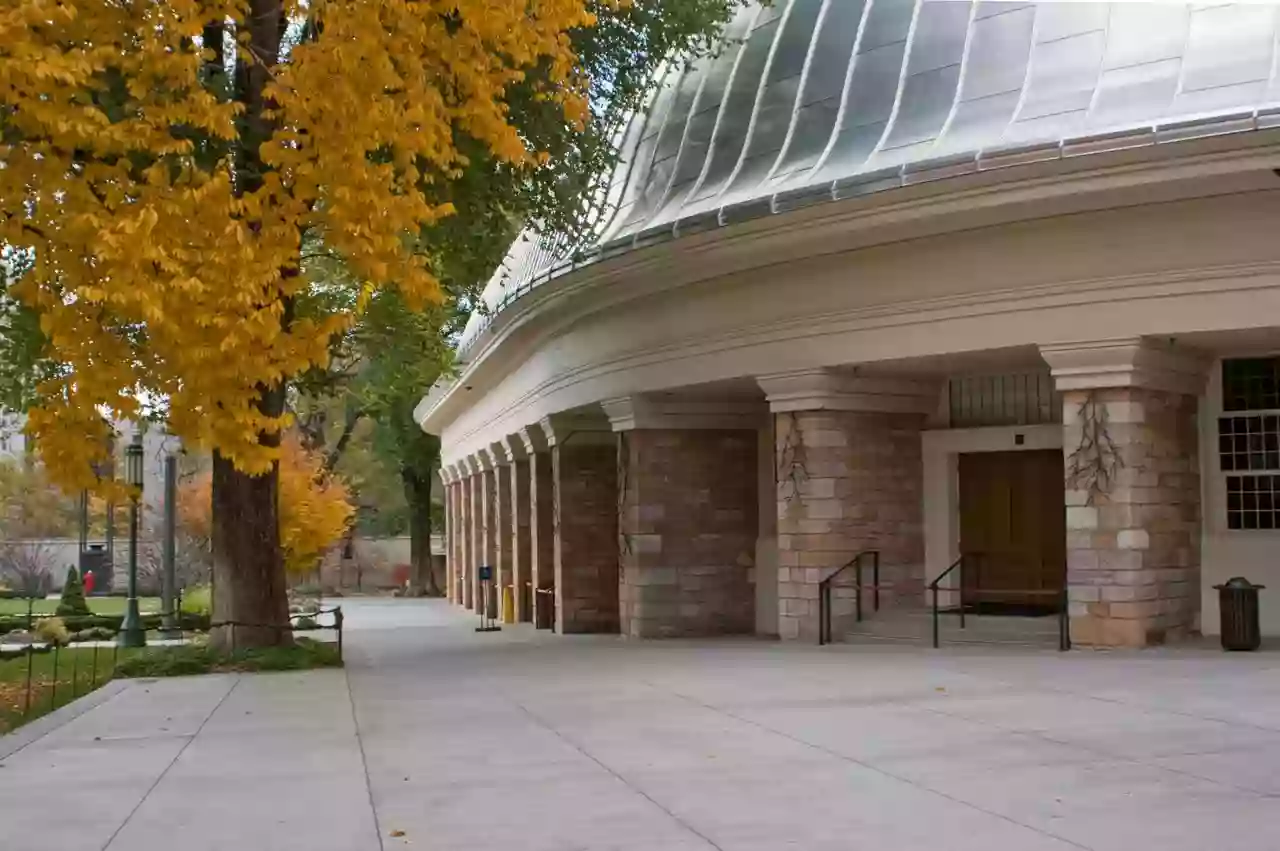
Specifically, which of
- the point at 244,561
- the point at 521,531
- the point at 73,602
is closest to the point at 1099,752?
the point at 244,561

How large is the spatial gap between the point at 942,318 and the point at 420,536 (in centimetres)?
4036

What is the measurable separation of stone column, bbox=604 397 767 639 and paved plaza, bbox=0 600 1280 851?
238 inches

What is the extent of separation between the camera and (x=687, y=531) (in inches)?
848

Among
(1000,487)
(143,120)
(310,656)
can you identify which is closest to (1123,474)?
(1000,487)

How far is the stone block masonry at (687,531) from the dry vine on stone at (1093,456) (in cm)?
680

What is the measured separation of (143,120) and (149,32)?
0.92m

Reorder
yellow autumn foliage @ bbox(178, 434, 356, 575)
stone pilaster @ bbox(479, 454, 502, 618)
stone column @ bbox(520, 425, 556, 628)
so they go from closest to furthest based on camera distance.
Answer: stone column @ bbox(520, 425, 556, 628) < stone pilaster @ bbox(479, 454, 502, 618) < yellow autumn foliage @ bbox(178, 434, 356, 575)

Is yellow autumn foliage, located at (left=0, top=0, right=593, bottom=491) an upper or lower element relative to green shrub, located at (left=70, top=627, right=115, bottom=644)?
upper

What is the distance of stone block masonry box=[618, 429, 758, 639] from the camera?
2123 centimetres

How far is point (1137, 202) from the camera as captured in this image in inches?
586

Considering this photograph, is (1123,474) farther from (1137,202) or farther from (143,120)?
(143,120)

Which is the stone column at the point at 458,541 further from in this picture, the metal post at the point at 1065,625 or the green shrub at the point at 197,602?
the metal post at the point at 1065,625

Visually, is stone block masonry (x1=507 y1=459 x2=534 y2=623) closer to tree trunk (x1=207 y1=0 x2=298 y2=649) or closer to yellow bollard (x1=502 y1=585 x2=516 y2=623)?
yellow bollard (x1=502 y1=585 x2=516 y2=623)

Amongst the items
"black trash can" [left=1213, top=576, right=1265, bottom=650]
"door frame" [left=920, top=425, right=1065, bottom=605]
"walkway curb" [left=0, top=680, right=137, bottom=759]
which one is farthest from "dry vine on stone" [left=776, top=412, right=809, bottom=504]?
"walkway curb" [left=0, top=680, right=137, bottom=759]
